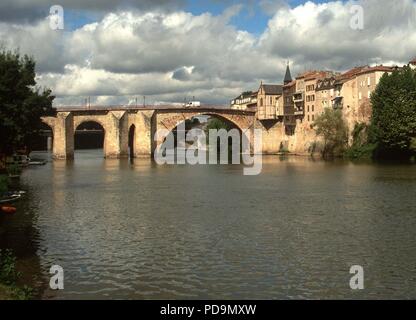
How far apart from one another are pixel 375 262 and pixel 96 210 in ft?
62.6

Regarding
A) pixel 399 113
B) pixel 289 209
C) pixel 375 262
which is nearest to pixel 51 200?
pixel 289 209

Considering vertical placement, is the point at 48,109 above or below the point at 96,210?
above

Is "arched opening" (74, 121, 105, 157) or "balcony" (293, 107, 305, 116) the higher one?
"balcony" (293, 107, 305, 116)

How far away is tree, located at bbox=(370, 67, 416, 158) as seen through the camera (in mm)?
75688

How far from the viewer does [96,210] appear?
35.2 meters

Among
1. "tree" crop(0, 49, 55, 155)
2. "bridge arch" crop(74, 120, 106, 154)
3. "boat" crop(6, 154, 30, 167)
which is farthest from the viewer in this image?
"bridge arch" crop(74, 120, 106, 154)

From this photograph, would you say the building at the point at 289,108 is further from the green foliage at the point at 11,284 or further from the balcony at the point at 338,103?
the green foliage at the point at 11,284

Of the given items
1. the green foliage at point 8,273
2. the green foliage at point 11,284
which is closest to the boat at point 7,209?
the green foliage at point 11,284

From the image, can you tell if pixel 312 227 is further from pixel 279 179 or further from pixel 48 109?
pixel 48 109

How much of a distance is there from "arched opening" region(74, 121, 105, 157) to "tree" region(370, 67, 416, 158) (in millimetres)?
109909

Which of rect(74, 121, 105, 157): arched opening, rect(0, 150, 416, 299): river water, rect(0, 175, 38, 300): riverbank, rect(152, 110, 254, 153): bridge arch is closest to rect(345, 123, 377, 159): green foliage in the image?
rect(152, 110, 254, 153): bridge arch

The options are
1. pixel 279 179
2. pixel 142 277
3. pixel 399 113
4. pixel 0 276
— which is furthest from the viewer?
pixel 399 113

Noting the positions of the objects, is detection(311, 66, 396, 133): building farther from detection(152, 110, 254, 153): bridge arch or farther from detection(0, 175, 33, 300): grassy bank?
detection(0, 175, 33, 300): grassy bank

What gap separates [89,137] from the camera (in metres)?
189
